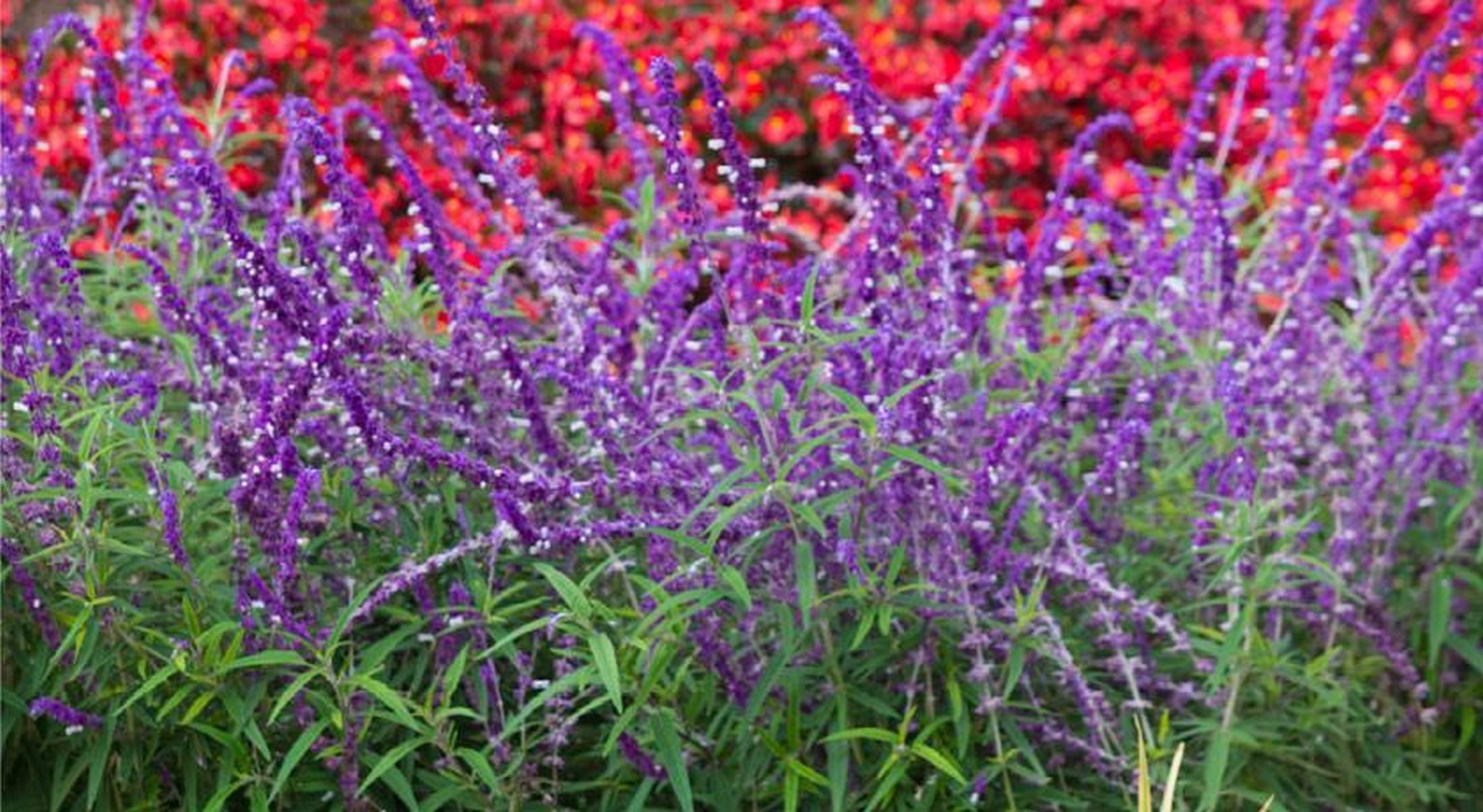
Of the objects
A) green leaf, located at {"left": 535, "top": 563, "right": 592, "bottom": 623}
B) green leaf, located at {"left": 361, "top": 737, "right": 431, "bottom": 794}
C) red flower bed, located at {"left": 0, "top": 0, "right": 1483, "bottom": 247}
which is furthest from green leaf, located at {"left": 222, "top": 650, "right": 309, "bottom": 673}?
red flower bed, located at {"left": 0, "top": 0, "right": 1483, "bottom": 247}

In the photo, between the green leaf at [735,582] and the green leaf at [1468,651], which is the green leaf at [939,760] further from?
the green leaf at [1468,651]

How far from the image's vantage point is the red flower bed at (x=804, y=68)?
7.61 meters

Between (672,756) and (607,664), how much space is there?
10.3 inches

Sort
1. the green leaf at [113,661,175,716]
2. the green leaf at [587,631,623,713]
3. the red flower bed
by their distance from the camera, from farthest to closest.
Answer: the red flower bed, the green leaf at [113,661,175,716], the green leaf at [587,631,623,713]

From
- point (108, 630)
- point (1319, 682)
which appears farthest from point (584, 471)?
point (1319, 682)

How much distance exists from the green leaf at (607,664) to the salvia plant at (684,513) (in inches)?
0.6

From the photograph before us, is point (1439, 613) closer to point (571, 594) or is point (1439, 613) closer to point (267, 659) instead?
point (571, 594)

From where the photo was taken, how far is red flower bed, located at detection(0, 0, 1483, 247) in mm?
7613

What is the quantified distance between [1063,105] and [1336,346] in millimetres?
4013

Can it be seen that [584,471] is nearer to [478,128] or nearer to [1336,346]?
[478,128]

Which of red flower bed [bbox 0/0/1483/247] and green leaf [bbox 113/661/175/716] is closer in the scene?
green leaf [bbox 113/661/175/716]

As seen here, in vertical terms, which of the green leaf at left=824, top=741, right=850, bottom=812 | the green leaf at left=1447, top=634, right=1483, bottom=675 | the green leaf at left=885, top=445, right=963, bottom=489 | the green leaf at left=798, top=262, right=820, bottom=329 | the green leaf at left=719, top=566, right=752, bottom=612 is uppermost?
the green leaf at left=798, top=262, right=820, bottom=329

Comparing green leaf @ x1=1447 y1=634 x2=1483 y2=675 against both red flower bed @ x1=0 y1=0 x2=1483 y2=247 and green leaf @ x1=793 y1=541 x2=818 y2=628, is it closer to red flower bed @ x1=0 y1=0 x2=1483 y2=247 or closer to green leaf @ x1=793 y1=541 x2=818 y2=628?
green leaf @ x1=793 y1=541 x2=818 y2=628

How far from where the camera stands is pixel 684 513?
10.3 ft
